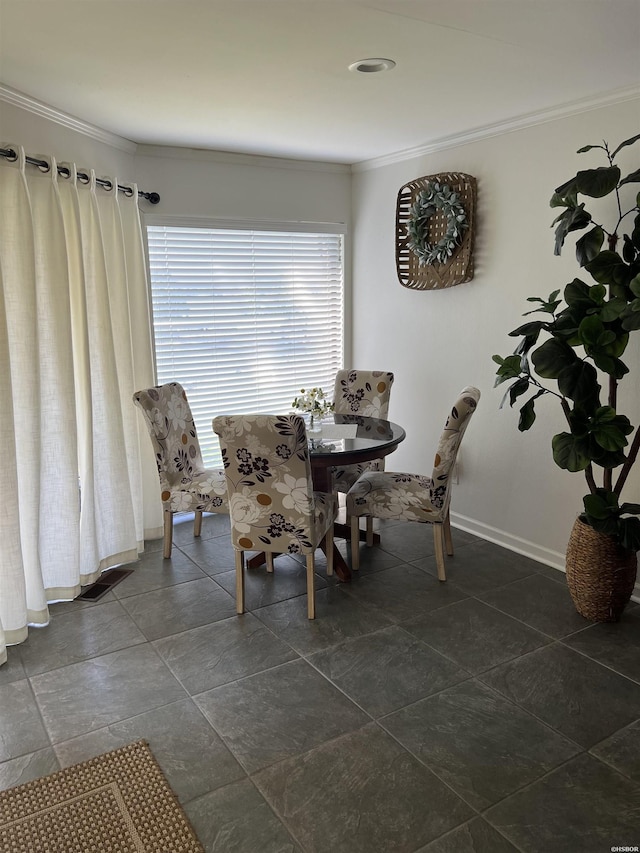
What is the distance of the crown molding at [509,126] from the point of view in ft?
10.4

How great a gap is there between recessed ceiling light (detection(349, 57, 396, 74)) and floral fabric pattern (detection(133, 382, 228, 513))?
198 cm

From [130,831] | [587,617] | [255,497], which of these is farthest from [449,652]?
[130,831]

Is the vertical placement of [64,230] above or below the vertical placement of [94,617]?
above

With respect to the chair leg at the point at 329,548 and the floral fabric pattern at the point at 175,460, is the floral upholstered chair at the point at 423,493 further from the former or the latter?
the floral fabric pattern at the point at 175,460

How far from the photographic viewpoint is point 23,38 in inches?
93.2

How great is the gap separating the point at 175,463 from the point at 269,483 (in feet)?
3.32

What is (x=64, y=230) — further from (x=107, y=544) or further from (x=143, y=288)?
(x=107, y=544)

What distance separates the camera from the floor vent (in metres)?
3.49

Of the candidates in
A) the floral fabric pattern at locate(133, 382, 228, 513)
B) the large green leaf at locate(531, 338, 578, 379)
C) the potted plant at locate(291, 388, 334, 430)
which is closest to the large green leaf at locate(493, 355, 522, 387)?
the large green leaf at locate(531, 338, 578, 379)

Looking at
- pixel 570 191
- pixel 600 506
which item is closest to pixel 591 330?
pixel 570 191

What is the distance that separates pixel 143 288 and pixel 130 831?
9.87ft

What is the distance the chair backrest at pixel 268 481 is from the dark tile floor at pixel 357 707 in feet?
1.38

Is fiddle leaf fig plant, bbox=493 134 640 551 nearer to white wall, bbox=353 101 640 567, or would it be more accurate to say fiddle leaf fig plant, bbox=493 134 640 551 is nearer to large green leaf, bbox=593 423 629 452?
large green leaf, bbox=593 423 629 452

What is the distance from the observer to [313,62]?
8.74 ft
